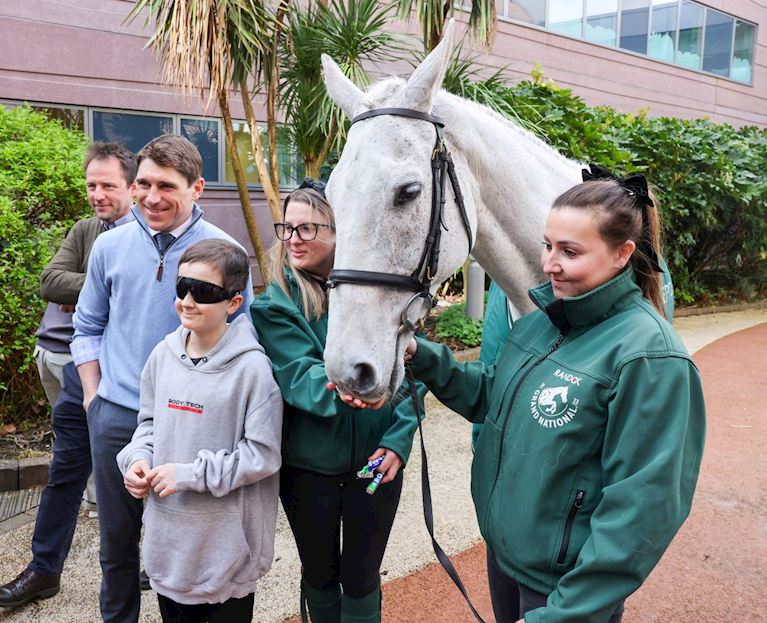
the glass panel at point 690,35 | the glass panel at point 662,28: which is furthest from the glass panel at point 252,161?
the glass panel at point 690,35

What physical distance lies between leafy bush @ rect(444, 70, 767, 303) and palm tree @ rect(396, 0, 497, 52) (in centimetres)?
82

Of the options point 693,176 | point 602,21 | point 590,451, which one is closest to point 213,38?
point 590,451

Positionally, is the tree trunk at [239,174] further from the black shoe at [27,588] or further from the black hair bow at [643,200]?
the black hair bow at [643,200]

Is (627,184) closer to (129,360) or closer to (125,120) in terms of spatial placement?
(129,360)

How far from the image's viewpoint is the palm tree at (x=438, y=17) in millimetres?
6816

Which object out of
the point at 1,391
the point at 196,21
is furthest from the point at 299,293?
the point at 196,21

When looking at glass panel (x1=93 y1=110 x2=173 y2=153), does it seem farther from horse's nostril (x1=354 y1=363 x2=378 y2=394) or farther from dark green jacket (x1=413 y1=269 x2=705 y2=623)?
dark green jacket (x1=413 y1=269 x2=705 y2=623)

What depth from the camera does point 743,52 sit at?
1947cm

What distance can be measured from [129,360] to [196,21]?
4.94 meters

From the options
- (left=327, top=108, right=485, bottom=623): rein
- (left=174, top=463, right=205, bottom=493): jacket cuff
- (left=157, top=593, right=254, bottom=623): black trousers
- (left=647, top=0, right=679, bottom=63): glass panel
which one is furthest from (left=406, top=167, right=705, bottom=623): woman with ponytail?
(left=647, top=0, right=679, bottom=63): glass panel

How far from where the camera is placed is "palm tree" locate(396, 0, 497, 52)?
6.82 metres

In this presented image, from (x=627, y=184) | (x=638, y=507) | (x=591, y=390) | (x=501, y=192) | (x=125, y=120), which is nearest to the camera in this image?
(x=638, y=507)

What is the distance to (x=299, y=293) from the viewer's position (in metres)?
2.14

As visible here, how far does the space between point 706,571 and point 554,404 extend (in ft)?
8.79
